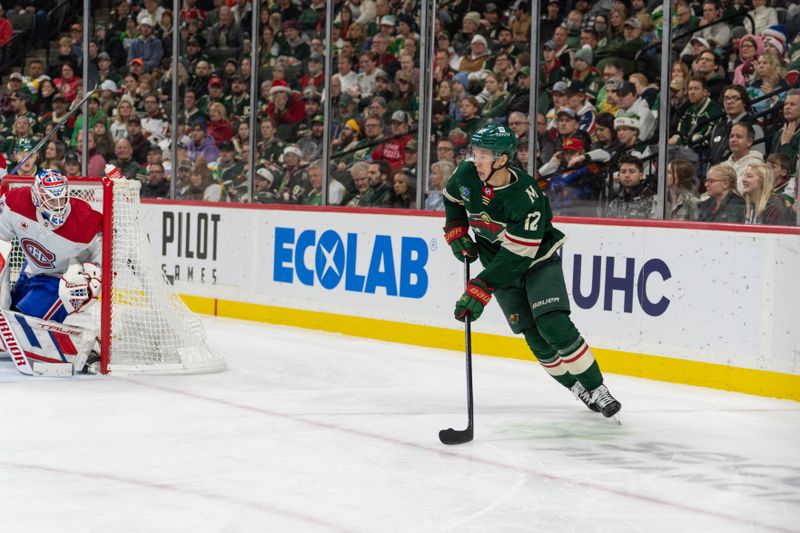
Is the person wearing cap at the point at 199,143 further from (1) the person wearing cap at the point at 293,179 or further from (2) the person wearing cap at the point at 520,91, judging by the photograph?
(2) the person wearing cap at the point at 520,91

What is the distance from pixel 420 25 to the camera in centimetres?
761

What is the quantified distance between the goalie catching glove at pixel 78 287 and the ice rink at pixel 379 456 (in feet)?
1.17

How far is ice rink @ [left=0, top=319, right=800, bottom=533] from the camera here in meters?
2.98

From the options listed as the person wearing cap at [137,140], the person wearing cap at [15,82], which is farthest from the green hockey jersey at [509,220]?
the person wearing cap at [15,82]

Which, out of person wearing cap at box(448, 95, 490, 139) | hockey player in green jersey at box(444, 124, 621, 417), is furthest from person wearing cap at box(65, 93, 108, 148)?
hockey player in green jersey at box(444, 124, 621, 417)

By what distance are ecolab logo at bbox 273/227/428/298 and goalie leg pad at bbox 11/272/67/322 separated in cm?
234

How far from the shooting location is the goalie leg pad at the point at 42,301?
5.42m

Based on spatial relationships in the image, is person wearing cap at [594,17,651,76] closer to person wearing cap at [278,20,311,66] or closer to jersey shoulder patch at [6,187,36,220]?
person wearing cap at [278,20,311,66]

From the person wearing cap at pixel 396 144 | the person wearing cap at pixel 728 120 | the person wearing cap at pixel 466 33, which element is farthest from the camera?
the person wearing cap at pixel 466 33

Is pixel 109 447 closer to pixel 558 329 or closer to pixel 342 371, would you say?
pixel 558 329

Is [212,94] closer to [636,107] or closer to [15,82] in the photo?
[15,82]

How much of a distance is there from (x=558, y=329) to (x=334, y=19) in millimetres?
4564

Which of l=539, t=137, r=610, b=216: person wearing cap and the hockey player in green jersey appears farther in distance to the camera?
l=539, t=137, r=610, b=216: person wearing cap

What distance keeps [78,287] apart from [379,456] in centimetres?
225
